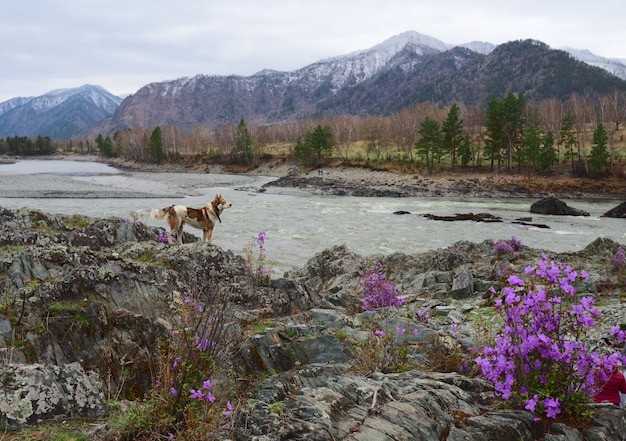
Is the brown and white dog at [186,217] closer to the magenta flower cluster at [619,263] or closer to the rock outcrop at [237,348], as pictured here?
the rock outcrop at [237,348]

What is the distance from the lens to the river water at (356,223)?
95.8ft

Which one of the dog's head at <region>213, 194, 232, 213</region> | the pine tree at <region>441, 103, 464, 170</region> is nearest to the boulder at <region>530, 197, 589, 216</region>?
the pine tree at <region>441, 103, 464, 170</region>

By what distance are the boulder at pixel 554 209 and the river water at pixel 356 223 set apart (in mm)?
1487

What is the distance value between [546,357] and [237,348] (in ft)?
14.6

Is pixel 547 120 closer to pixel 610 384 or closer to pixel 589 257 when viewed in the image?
pixel 589 257

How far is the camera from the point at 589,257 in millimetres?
20359

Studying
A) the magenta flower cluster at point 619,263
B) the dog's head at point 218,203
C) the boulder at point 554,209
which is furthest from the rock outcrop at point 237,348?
the boulder at point 554,209

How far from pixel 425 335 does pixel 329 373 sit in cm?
326

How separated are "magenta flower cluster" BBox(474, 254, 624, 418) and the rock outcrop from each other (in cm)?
33

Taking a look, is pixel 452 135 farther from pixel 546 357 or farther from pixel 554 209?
pixel 546 357

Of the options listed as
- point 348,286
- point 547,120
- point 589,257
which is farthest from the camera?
point 547,120

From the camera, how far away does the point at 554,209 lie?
158 feet

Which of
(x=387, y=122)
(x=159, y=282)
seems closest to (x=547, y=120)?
(x=387, y=122)

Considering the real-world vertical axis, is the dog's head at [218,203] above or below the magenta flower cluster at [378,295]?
above
